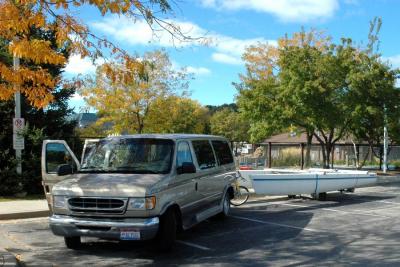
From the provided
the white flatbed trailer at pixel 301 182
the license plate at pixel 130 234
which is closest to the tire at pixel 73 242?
the license plate at pixel 130 234

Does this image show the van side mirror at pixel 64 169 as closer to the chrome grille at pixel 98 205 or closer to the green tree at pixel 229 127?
the chrome grille at pixel 98 205

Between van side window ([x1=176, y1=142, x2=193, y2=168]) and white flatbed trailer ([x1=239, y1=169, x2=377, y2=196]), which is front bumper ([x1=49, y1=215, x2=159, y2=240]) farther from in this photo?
white flatbed trailer ([x1=239, y1=169, x2=377, y2=196])

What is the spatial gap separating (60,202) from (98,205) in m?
0.72

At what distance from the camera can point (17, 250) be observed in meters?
8.77

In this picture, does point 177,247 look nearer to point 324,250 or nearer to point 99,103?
point 324,250

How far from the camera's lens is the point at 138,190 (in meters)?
7.82

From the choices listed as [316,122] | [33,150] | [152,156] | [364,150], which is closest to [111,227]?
[152,156]

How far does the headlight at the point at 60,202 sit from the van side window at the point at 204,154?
9.42 ft

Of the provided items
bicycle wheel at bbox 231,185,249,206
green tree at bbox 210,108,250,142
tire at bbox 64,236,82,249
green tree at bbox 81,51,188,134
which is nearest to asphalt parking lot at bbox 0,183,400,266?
tire at bbox 64,236,82,249

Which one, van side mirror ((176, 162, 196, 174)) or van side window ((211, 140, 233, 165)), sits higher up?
van side window ((211, 140, 233, 165))

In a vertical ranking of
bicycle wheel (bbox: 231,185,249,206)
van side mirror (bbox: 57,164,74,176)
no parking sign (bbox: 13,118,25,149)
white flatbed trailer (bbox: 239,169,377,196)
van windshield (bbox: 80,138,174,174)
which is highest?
no parking sign (bbox: 13,118,25,149)

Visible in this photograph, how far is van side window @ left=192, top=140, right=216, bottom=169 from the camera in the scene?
1012cm

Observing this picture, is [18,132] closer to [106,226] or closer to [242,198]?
[242,198]

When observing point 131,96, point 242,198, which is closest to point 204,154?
point 242,198
